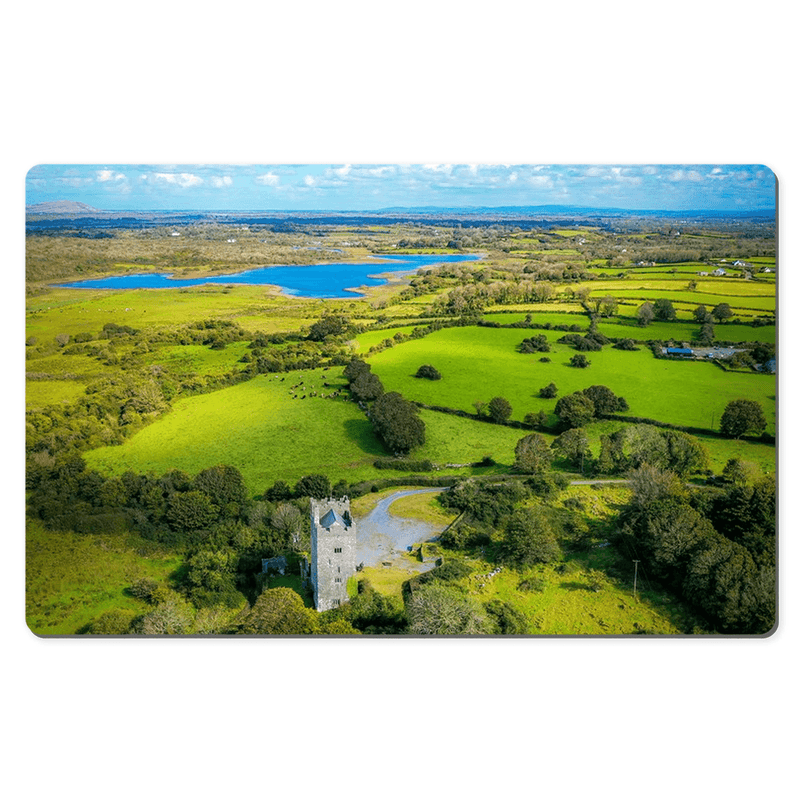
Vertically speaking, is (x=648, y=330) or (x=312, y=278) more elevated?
(x=312, y=278)

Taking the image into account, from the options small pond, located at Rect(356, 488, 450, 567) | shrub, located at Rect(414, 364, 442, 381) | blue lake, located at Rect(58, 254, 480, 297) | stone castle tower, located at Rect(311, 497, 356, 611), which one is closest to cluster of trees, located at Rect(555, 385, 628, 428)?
shrub, located at Rect(414, 364, 442, 381)

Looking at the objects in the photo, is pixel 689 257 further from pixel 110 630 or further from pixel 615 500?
pixel 110 630

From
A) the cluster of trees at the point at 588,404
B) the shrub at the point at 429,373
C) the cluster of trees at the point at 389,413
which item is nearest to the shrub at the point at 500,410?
the cluster of trees at the point at 588,404

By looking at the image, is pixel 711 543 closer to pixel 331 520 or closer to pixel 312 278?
pixel 331 520

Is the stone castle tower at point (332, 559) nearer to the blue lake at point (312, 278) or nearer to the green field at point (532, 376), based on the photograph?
the green field at point (532, 376)

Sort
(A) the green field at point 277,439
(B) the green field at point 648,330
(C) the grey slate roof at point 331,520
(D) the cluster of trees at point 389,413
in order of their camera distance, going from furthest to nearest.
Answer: (B) the green field at point 648,330 < (D) the cluster of trees at point 389,413 < (A) the green field at point 277,439 < (C) the grey slate roof at point 331,520

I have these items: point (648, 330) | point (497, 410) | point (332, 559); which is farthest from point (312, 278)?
point (648, 330)

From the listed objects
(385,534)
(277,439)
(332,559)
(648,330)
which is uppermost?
(648,330)
